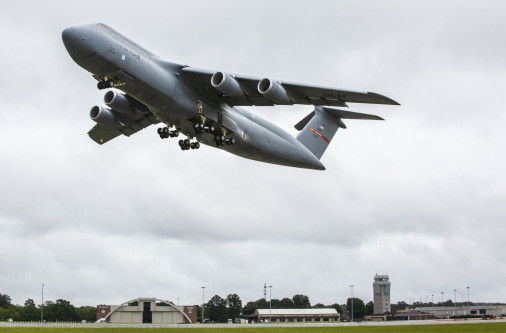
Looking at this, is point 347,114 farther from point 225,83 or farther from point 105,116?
point 105,116

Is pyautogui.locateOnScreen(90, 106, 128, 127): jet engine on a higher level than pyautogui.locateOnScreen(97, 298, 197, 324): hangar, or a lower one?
higher

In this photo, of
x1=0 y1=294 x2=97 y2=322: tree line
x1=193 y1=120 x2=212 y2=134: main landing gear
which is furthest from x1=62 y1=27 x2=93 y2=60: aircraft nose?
x1=0 y1=294 x2=97 y2=322: tree line

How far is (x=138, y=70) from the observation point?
20984 millimetres

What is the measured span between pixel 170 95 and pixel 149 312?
116 feet

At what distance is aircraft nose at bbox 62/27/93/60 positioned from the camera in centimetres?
1938

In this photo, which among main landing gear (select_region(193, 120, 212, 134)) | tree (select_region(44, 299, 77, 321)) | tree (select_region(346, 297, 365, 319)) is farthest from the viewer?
tree (select_region(346, 297, 365, 319))

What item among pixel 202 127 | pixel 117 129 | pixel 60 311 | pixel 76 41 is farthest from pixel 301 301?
pixel 76 41

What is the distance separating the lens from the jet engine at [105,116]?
2497cm

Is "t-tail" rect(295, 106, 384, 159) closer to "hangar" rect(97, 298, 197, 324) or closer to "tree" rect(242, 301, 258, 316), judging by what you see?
"hangar" rect(97, 298, 197, 324)

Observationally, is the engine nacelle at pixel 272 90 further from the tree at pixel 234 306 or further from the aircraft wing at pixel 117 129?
the tree at pixel 234 306

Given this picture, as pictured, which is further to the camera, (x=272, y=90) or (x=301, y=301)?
(x=301, y=301)

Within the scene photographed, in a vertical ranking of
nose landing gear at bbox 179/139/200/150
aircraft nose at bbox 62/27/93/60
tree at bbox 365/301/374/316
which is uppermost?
aircraft nose at bbox 62/27/93/60

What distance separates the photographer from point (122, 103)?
24641mm

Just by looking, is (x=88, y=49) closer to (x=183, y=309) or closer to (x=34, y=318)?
(x=183, y=309)
